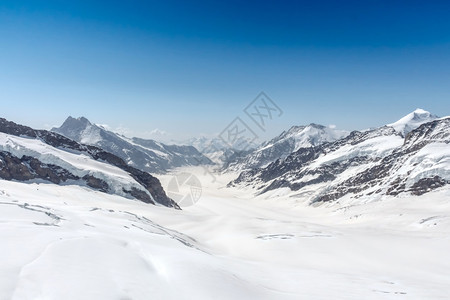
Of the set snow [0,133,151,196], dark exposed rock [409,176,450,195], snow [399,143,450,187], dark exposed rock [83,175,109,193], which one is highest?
snow [399,143,450,187]

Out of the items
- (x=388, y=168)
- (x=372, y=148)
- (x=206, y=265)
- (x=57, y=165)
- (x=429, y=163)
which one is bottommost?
(x=57, y=165)

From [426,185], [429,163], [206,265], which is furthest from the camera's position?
[429,163]

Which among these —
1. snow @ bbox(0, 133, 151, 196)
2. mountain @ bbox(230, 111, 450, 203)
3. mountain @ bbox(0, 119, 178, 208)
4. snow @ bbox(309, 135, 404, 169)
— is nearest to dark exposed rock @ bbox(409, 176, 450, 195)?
mountain @ bbox(230, 111, 450, 203)

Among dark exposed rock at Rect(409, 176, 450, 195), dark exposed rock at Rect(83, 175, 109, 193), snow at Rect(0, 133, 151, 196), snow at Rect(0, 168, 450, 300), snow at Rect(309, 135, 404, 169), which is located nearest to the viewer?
snow at Rect(0, 168, 450, 300)

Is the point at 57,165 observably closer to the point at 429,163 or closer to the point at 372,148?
the point at 429,163

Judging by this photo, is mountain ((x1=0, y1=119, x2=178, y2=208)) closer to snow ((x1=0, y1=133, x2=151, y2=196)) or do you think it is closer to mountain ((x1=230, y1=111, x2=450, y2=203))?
snow ((x1=0, y1=133, x2=151, y2=196))

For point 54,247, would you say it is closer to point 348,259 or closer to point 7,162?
point 348,259

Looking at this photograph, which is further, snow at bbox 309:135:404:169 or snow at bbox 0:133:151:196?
snow at bbox 309:135:404:169

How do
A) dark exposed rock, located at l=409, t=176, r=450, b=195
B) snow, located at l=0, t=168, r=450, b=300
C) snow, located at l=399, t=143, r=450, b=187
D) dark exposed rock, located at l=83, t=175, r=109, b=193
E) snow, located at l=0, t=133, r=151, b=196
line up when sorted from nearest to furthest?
snow, located at l=0, t=168, r=450, b=300
dark exposed rock, located at l=83, t=175, r=109, b=193
snow, located at l=0, t=133, r=151, b=196
dark exposed rock, located at l=409, t=176, r=450, b=195
snow, located at l=399, t=143, r=450, b=187


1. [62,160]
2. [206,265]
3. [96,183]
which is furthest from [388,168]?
[206,265]
